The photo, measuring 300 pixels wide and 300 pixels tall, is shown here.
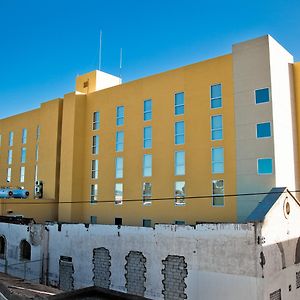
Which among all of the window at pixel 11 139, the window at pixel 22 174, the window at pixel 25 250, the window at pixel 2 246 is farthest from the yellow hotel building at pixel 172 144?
the window at pixel 11 139

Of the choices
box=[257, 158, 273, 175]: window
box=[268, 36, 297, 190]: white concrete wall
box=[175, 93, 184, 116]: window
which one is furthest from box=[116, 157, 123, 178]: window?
box=[268, 36, 297, 190]: white concrete wall

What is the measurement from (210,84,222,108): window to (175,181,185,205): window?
6.35 m

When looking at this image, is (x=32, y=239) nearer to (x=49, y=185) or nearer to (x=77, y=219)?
(x=77, y=219)

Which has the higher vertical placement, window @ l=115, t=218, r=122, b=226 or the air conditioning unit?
the air conditioning unit

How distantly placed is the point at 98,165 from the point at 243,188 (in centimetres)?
1452

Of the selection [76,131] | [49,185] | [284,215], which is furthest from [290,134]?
[49,185]

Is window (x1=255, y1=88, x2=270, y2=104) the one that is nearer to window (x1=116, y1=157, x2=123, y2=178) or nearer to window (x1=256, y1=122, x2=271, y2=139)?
window (x1=256, y1=122, x2=271, y2=139)

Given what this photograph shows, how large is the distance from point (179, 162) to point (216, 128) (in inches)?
157

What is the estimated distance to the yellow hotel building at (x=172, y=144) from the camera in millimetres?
24734

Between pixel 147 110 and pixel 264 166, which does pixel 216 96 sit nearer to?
pixel 264 166

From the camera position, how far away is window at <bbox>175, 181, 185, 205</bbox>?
27828 millimetres

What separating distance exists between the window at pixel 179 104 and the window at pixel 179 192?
5531mm

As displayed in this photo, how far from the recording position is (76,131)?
114 feet

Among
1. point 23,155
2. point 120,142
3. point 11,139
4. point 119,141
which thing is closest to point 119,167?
point 120,142
